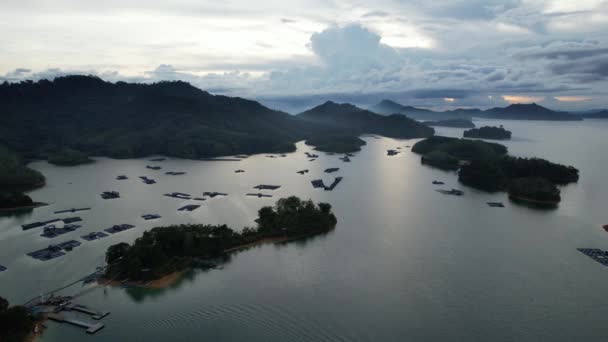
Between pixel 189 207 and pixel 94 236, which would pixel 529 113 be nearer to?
pixel 189 207

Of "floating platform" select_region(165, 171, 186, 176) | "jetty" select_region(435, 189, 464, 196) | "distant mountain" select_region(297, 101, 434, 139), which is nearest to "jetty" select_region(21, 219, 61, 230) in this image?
"floating platform" select_region(165, 171, 186, 176)

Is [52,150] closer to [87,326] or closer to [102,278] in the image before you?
[102,278]

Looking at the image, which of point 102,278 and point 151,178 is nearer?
point 102,278

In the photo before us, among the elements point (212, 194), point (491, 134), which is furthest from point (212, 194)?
point (491, 134)

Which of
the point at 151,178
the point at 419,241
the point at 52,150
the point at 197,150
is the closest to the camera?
the point at 419,241

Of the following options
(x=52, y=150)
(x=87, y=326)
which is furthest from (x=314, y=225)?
(x=52, y=150)

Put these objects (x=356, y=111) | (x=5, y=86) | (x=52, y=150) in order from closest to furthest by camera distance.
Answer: (x=52, y=150)
(x=5, y=86)
(x=356, y=111)

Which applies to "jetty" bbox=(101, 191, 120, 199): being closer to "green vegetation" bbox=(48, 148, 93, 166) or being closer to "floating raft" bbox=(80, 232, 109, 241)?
"floating raft" bbox=(80, 232, 109, 241)
